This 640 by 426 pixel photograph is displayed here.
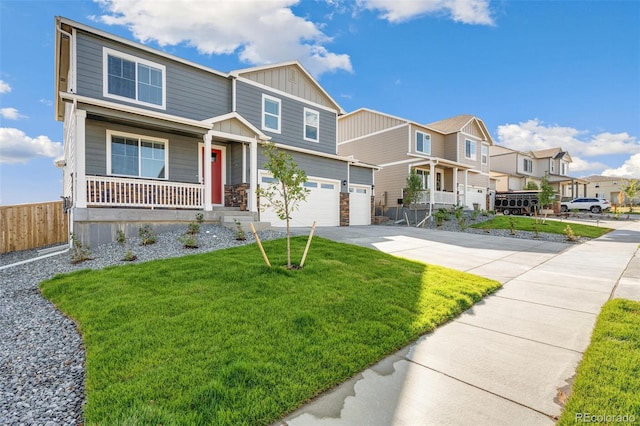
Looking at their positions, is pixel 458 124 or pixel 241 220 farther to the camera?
pixel 458 124

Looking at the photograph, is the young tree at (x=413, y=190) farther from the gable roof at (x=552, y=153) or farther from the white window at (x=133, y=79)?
the gable roof at (x=552, y=153)

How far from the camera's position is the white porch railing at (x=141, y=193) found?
9016mm

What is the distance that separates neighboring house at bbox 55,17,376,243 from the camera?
9.08m

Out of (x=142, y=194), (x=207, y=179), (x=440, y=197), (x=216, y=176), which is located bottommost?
(x=142, y=194)

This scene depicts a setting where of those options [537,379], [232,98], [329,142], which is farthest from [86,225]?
[329,142]

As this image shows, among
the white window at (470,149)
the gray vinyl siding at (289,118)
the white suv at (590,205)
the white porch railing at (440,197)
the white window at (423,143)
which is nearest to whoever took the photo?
the gray vinyl siding at (289,118)

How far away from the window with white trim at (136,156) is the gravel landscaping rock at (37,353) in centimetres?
415

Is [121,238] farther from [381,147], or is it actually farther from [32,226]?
[381,147]

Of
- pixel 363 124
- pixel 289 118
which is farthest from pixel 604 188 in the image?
pixel 289 118

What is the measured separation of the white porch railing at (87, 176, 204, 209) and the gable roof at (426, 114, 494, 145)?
63.8ft

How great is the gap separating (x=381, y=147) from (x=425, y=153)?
3142 mm

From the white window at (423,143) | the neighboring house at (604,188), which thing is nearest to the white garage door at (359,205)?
the white window at (423,143)

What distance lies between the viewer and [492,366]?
2836 millimetres

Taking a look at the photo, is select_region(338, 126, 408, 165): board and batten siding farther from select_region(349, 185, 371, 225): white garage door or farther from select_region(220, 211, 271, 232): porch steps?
select_region(220, 211, 271, 232): porch steps
